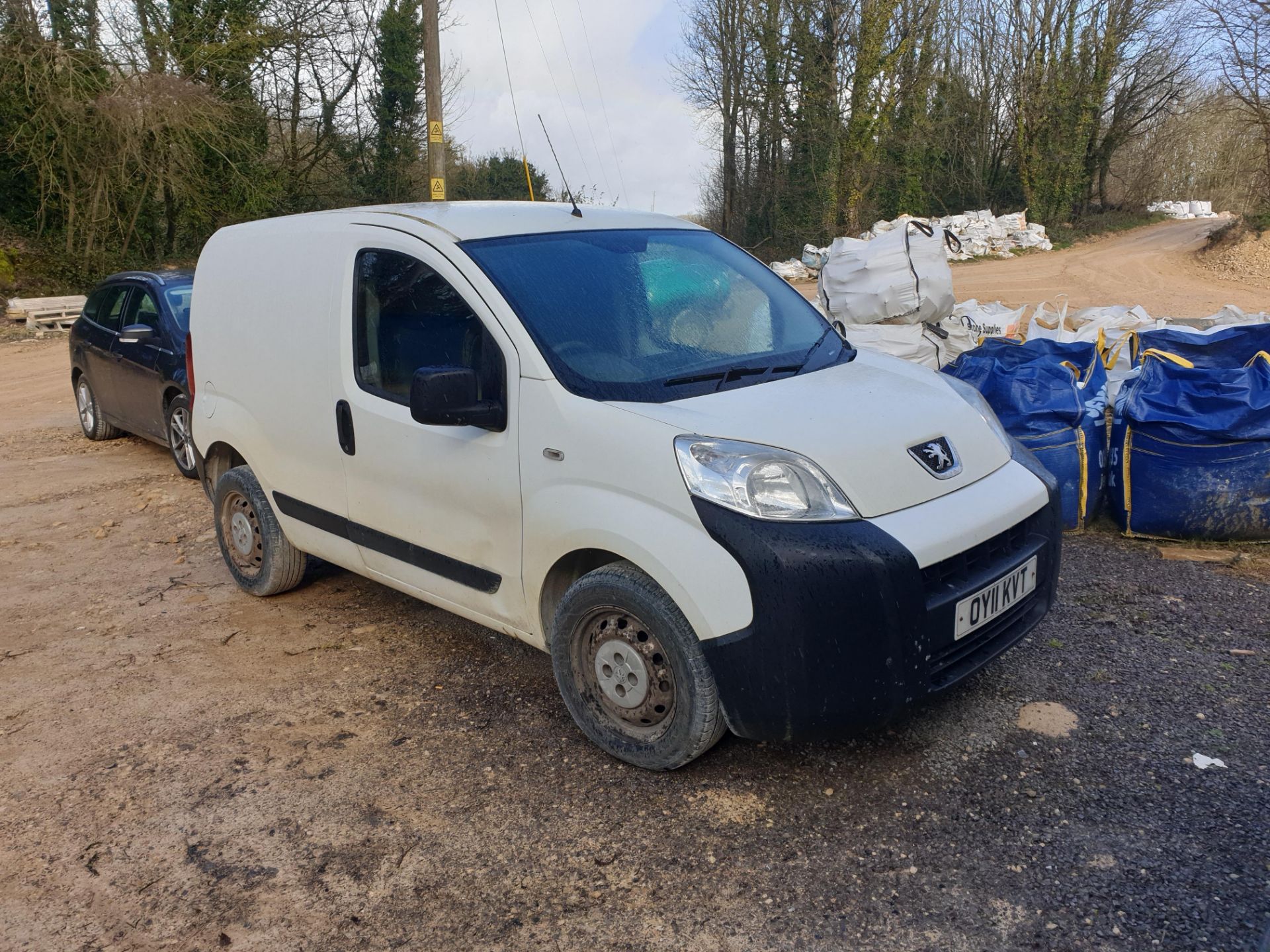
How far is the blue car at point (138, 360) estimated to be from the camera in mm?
7832

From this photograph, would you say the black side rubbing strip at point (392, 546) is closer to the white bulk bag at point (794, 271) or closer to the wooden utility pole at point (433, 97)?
the wooden utility pole at point (433, 97)

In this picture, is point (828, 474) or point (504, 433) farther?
point (504, 433)

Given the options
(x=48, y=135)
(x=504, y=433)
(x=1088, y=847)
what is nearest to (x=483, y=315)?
(x=504, y=433)

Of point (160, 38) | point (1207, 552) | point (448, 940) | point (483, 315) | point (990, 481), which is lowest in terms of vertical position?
point (448, 940)

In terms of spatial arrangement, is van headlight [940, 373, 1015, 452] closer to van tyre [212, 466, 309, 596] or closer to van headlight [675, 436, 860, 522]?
van headlight [675, 436, 860, 522]

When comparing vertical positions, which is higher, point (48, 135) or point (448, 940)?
point (48, 135)

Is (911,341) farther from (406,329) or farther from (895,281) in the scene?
Answer: (406,329)

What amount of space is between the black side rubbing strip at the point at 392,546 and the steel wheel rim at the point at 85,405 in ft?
19.4

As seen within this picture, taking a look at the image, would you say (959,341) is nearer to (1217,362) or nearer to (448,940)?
(1217,362)

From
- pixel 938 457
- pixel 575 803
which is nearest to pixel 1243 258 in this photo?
pixel 938 457

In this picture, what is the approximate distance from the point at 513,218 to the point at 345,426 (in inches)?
42.7

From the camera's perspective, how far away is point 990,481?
3426 millimetres

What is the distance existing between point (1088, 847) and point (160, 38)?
2300 centimetres

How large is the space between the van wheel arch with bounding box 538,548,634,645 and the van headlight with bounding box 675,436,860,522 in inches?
20.3
